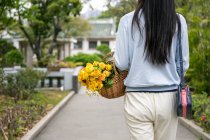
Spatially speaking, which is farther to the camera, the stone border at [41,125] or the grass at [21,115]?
the stone border at [41,125]

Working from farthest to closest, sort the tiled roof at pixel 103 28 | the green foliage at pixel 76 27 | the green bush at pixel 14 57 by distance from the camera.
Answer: the tiled roof at pixel 103 28 → the green foliage at pixel 76 27 → the green bush at pixel 14 57

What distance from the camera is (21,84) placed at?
1371cm

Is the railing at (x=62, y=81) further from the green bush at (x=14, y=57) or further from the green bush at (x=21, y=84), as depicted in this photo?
the green bush at (x=14, y=57)

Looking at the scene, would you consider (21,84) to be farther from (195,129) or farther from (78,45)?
(78,45)

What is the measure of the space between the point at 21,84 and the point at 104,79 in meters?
10.4

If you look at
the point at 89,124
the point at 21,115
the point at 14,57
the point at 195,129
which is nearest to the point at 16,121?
the point at 21,115

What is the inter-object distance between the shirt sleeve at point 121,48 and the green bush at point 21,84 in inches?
392

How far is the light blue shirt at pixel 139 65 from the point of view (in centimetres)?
332

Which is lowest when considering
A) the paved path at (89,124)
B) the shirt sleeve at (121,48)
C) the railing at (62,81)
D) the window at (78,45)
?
the window at (78,45)

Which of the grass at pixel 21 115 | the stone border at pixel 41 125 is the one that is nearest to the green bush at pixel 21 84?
the grass at pixel 21 115

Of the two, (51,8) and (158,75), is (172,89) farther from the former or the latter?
(51,8)

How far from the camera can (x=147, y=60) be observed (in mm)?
3328

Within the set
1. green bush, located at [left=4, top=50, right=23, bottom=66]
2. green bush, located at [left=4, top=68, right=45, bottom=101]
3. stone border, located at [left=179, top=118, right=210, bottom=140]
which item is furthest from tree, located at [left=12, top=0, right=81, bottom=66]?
stone border, located at [left=179, top=118, right=210, bottom=140]

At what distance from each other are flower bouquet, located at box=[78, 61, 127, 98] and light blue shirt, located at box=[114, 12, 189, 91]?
25 cm
